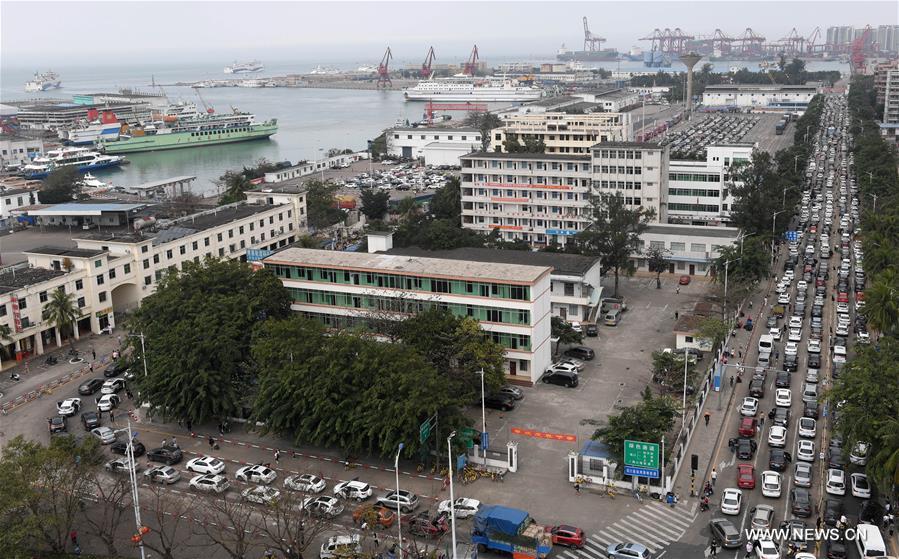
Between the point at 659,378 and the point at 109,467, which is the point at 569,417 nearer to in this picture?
the point at 659,378

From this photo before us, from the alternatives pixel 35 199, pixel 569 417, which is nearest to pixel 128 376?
pixel 569 417

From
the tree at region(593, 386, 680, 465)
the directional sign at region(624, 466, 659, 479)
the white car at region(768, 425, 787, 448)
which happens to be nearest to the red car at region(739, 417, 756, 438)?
the white car at region(768, 425, 787, 448)

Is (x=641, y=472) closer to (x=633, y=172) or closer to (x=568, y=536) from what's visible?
(x=568, y=536)

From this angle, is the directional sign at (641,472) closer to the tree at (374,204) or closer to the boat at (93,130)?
the tree at (374,204)

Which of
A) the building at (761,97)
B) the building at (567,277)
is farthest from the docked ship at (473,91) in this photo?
the building at (567,277)

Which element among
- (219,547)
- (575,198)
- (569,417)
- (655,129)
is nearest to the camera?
(219,547)

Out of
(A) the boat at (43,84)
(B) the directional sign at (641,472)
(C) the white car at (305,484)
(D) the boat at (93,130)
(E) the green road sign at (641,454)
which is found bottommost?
(C) the white car at (305,484)
